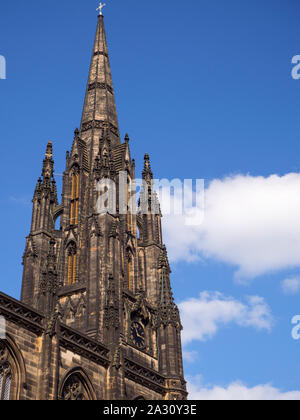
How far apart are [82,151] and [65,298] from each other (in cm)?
1202

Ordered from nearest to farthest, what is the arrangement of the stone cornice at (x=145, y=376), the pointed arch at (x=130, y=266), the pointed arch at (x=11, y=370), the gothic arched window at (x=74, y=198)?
1. the pointed arch at (x=11, y=370)
2. the stone cornice at (x=145, y=376)
3. the pointed arch at (x=130, y=266)
4. the gothic arched window at (x=74, y=198)

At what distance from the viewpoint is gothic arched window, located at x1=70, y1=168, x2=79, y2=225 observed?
4356 centimetres

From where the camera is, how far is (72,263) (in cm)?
4156

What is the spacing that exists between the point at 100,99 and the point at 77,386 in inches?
1057

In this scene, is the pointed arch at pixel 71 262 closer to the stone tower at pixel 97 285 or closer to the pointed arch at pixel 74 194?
the stone tower at pixel 97 285

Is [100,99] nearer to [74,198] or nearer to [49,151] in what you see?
[49,151]

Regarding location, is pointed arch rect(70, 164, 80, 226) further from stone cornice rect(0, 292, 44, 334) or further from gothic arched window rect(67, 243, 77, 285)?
stone cornice rect(0, 292, 44, 334)

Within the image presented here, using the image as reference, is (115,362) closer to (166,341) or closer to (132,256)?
(166,341)

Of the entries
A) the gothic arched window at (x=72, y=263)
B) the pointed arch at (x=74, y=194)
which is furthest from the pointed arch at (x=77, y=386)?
the pointed arch at (x=74, y=194)

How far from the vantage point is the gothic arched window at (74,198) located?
4356 cm

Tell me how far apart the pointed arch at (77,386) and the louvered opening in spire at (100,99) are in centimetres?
2199

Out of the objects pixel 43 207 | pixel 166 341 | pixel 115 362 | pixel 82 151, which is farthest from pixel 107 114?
pixel 115 362

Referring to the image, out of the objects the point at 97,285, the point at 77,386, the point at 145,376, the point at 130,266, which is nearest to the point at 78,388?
the point at 77,386

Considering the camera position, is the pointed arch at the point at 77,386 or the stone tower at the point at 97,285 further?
the pointed arch at the point at 77,386
